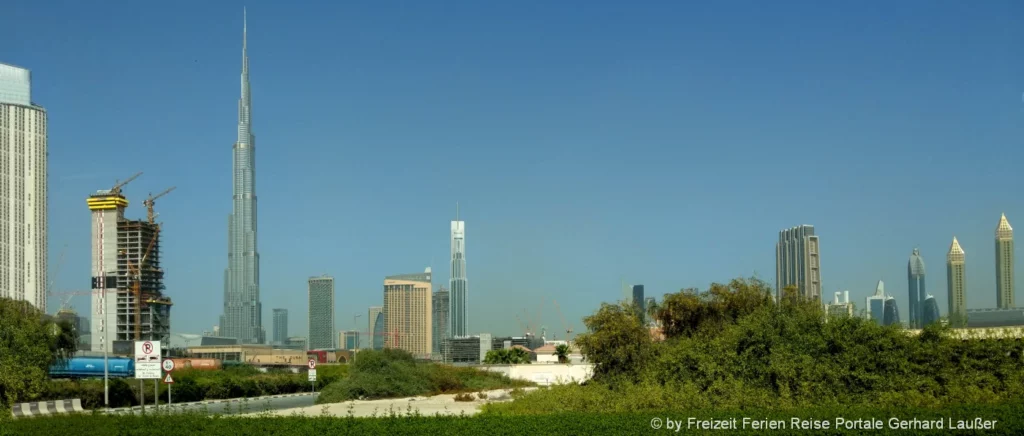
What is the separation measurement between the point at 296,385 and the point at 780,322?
147 feet

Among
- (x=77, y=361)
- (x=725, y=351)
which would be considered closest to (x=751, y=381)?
(x=725, y=351)

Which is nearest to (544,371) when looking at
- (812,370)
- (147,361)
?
(812,370)

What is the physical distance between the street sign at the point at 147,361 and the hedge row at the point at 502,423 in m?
4.07

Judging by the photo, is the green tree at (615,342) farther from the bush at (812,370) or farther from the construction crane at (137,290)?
the construction crane at (137,290)

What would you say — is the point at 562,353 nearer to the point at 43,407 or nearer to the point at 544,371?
the point at 544,371

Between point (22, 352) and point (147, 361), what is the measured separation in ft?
56.4

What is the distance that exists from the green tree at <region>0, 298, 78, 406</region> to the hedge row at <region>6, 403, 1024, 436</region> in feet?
37.2

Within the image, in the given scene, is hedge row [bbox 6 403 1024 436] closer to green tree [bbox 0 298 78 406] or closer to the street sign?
the street sign

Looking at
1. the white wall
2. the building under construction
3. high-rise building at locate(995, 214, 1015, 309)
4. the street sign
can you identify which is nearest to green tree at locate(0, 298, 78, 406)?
the street sign

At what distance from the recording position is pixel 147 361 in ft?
83.2

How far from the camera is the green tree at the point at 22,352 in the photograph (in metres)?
34.5

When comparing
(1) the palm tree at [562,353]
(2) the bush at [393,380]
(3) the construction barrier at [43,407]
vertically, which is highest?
(3) the construction barrier at [43,407]

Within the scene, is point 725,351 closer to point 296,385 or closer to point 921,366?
point 921,366

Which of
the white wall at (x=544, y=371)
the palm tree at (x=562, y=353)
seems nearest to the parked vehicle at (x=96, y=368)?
the white wall at (x=544, y=371)
